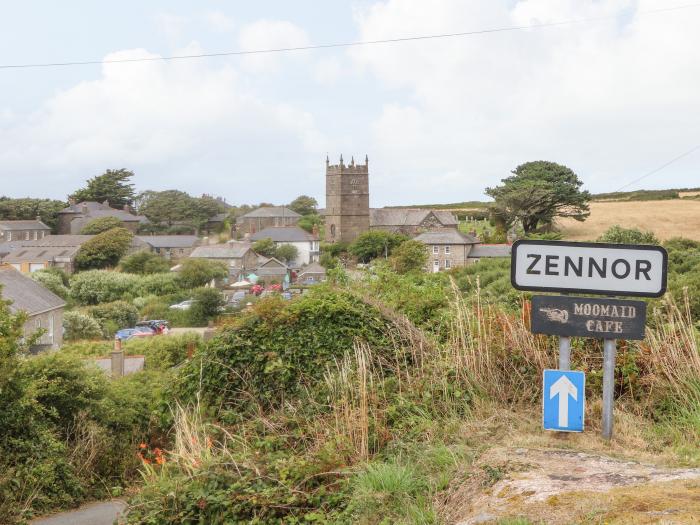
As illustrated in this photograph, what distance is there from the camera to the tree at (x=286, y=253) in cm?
9438

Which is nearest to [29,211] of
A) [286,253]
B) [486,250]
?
Answer: [286,253]

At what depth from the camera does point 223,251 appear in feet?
286

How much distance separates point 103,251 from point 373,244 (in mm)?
31110

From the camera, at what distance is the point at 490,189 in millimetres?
71125

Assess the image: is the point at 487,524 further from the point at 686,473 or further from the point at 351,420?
the point at 351,420

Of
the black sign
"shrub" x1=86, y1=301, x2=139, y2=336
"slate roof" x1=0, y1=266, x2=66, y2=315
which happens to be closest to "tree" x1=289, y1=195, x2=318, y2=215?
"shrub" x1=86, y1=301, x2=139, y2=336

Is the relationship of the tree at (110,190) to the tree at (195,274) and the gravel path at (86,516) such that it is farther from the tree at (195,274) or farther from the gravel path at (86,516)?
the gravel path at (86,516)

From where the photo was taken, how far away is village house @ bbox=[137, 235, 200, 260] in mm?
98438

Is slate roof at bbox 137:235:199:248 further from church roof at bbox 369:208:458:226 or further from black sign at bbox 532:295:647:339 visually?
black sign at bbox 532:295:647:339

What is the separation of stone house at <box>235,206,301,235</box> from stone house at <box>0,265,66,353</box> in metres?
74.4

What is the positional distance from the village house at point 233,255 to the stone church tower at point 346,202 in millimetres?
22034

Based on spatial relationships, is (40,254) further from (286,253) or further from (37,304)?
(37,304)

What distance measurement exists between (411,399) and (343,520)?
2.12 meters

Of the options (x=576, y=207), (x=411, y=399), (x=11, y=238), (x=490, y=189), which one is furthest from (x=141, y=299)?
(x=411, y=399)
